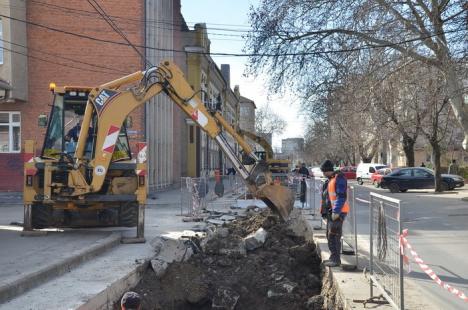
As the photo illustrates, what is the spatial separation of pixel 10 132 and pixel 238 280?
843 inches

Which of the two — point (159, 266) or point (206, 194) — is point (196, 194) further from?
point (159, 266)

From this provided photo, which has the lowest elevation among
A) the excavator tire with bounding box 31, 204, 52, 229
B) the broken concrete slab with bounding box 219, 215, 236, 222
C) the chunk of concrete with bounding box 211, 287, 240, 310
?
the chunk of concrete with bounding box 211, 287, 240, 310

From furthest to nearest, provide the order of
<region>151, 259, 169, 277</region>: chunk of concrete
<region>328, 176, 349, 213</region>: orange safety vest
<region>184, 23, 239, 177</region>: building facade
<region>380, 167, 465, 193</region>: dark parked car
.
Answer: <region>184, 23, 239, 177</region>: building facade < <region>380, 167, 465, 193</region>: dark parked car < <region>151, 259, 169, 277</region>: chunk of concrete < <region>328, 176, 349, 213</region>: orange safety vest

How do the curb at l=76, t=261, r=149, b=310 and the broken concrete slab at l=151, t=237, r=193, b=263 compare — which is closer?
the curb at l=76, t=261, r=149, b=310

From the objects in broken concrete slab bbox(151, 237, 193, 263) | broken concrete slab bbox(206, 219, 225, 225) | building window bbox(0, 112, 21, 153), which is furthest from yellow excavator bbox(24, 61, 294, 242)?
building window bbox(0, 112, 21, 153)

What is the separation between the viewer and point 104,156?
11273mm

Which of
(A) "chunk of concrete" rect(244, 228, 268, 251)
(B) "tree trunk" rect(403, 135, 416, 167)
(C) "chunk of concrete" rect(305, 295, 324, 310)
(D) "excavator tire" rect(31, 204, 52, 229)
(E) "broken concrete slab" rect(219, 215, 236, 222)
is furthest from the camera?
(B) "tree trunk" rect(403, 135, 416, 167)

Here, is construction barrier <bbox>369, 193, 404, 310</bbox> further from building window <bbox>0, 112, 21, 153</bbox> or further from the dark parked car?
the dark parked car

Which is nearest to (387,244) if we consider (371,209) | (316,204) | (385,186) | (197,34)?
(371,209)

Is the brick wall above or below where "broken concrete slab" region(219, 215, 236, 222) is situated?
above

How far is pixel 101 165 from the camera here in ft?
37.0

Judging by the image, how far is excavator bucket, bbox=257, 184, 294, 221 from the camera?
11.6m

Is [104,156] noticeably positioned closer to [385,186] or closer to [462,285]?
[462,285]

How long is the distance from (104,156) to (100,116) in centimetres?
87
